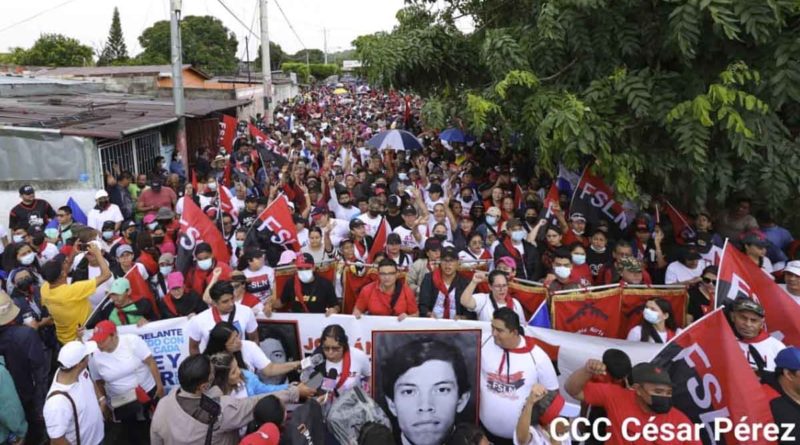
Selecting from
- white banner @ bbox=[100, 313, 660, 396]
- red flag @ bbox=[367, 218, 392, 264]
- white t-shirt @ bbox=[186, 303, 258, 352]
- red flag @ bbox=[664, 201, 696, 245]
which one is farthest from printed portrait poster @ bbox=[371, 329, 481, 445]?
red flag @ bbox=[664, 201, 696, 245]

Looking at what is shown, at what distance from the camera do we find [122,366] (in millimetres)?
4617

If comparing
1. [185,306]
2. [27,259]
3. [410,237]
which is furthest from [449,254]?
[27,259]

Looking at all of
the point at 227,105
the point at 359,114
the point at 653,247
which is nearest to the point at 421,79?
the point at 653,247

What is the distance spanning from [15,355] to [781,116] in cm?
828

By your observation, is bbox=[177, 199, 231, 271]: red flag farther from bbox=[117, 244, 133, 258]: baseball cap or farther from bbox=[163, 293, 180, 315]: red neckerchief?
bbox=[163, 293, 180, 315]: red neckerchief

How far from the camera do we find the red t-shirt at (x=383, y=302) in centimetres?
547

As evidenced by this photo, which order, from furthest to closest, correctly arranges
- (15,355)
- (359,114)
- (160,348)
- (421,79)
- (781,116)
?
(359,114) → (421,79) → (781,116) → (160,348) → (15,355)

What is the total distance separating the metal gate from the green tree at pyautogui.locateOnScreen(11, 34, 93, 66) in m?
46.0

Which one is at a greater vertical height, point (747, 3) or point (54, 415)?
point (747, 3)

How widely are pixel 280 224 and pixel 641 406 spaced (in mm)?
5072

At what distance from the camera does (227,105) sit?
22.2m

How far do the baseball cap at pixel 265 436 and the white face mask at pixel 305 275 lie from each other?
2.58 metres

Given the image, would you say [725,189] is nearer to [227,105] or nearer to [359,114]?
[227,105]

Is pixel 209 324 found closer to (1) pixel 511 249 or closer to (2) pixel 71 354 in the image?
(2) pixel 71 354
